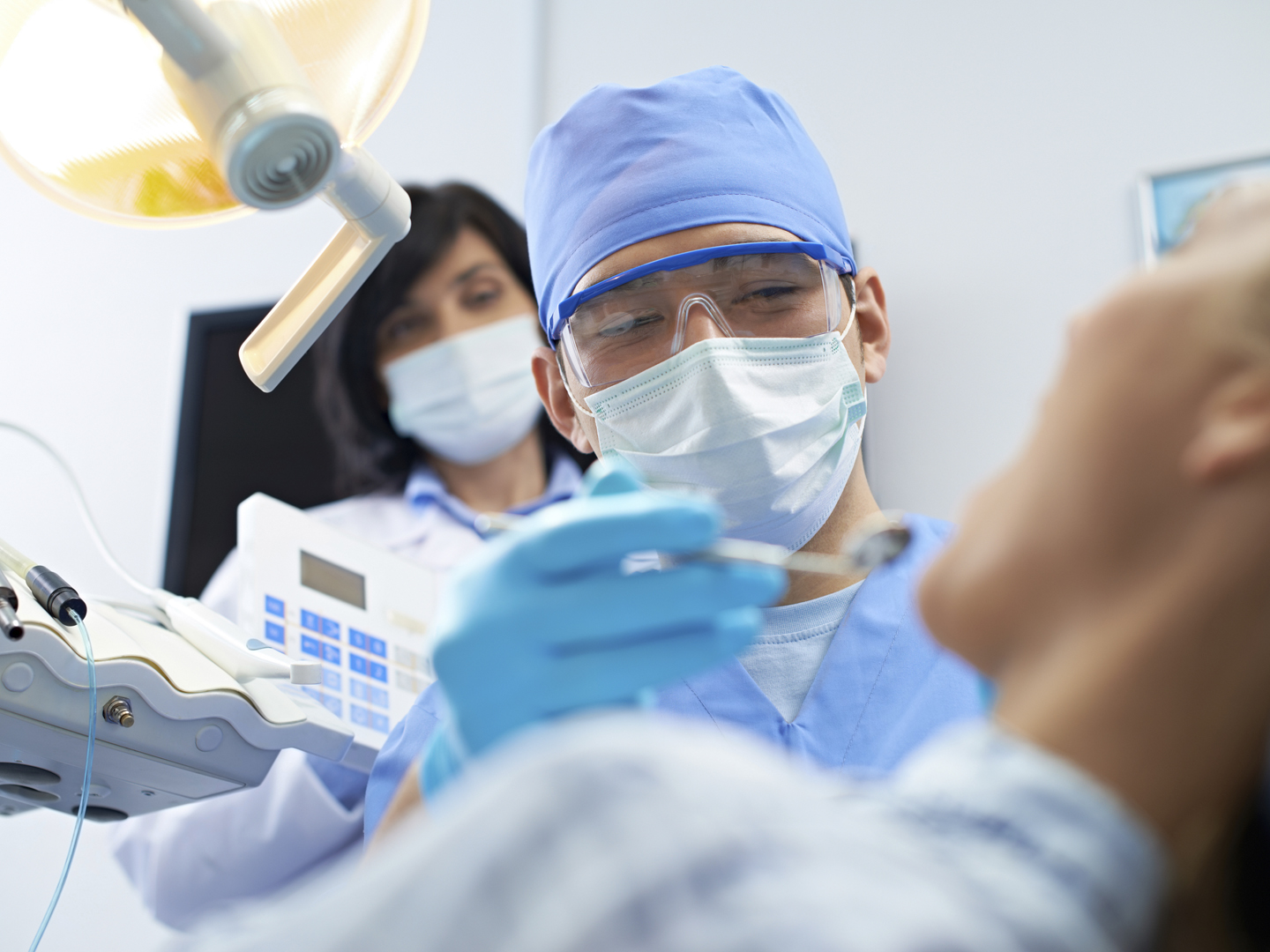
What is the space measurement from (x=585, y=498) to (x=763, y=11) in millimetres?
2079

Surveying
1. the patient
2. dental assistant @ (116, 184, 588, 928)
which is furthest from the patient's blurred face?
dental assistant @ (116, 184, 588, 928)

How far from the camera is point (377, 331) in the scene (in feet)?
7.32

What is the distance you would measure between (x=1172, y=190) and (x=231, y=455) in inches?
79.3

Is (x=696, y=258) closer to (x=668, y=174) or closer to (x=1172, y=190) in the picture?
(x=668, y=174)

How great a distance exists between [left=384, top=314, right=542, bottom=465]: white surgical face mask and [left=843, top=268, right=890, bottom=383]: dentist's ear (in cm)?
90

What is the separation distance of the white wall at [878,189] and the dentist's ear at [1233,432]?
1.55 m

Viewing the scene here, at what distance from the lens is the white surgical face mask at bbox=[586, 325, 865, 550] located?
3.94 feet

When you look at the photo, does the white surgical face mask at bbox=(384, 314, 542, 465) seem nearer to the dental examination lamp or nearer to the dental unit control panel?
the dental unit control panel

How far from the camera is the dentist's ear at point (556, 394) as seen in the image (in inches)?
57.0

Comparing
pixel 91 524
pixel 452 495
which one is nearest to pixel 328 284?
pixel 91 524

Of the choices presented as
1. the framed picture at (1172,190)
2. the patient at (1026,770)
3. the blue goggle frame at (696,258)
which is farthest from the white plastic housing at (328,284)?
the framed picture at (1172,190)

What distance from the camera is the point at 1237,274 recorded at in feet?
1.98

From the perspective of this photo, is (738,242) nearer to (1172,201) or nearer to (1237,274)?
(1237,274)

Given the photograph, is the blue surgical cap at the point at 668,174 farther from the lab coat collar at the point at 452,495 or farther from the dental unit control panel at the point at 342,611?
the lab coat collar at the point at 452,495
